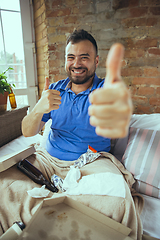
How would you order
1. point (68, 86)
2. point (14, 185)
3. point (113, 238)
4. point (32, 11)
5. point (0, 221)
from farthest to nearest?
point (32, 11) < point (68, 86) < point (14, 185) < point (0, 221) < point (113, 238)

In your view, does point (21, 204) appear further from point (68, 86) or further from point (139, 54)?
point (139, 54)

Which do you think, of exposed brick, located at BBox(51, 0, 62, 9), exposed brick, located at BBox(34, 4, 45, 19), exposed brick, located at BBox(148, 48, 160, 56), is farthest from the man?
exposed brick, located at BBox(34, 4, 45, 19)

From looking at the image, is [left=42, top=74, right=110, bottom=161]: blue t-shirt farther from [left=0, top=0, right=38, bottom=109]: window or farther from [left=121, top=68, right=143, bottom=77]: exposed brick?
[left=0, top=0, right=38, bottom=109]: window

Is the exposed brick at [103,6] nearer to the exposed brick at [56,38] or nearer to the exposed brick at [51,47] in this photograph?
the exposed brick at [56,38]

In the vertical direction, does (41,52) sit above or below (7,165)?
above

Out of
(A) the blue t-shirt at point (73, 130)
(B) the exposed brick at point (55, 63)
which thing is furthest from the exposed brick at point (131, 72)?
(B) the exposed brick at point (55, 63)

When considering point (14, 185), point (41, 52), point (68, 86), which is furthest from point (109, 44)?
point (14, 185)

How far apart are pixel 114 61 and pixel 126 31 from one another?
57.9 inches

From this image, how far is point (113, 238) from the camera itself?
59 centimetres

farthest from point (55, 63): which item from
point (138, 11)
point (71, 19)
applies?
point (138, 11)

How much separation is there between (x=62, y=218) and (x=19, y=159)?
463 millimetres

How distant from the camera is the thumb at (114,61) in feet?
0.96

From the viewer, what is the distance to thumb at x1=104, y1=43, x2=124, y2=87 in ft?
0.96

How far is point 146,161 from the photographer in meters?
1.00
